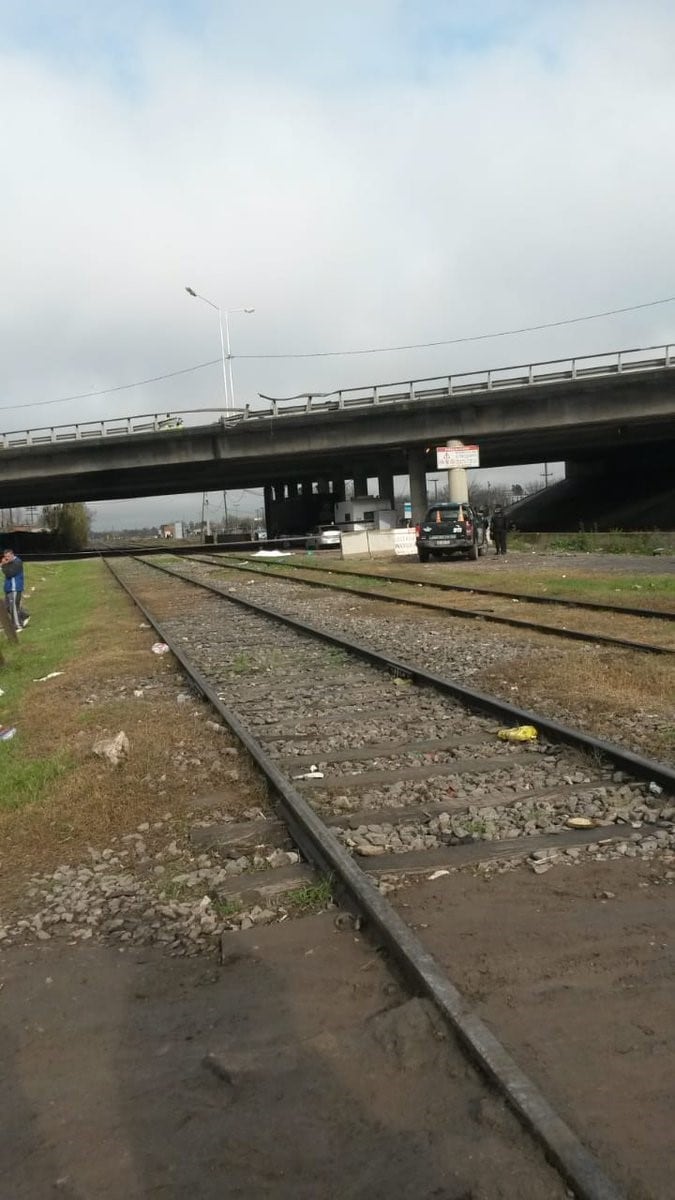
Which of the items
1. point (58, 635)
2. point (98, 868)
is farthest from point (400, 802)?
point (58, 635)

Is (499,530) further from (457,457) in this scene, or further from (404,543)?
(457,457)

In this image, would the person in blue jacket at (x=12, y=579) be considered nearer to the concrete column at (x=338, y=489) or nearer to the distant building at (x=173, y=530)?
the concrete column at (x=338, y=489)

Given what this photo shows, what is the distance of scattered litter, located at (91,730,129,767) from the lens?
680 cm

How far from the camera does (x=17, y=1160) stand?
2574mm

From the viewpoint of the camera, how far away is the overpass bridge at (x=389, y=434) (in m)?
45.1

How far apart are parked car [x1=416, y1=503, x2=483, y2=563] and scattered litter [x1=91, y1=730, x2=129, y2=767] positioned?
26.7 m

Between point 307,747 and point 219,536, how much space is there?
316ft

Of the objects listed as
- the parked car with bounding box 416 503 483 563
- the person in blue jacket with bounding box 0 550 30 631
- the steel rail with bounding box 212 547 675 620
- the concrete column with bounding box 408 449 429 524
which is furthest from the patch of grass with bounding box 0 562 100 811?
the concrete column with bounding box 408 449 429 524

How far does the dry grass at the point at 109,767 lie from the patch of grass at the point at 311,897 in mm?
1284

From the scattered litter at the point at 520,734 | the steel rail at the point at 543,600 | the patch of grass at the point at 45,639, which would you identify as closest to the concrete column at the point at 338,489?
the patch of grass at the point at 45,639

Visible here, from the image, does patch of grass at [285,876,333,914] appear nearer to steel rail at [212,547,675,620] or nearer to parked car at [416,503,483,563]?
steel rail at [212,547,675,620]

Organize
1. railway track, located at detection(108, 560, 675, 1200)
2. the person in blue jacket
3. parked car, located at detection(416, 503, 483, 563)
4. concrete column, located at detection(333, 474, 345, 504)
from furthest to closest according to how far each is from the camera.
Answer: concrete column, located at detection(333, 474, 345, 504) → parked car, located at detection(416, 503, 483, 563) → the person in blue jacket → railway track, located at detection(108, 560, 675, 1200)

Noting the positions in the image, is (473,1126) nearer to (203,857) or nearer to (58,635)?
(203,857)

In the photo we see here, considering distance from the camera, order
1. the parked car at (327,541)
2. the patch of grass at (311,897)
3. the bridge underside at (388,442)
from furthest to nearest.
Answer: the parked car at (327,541)
the bridge underside at (388,442)
the patch of grass at (311,897)
